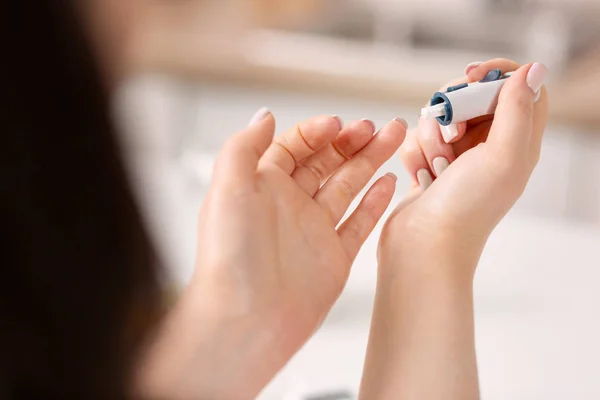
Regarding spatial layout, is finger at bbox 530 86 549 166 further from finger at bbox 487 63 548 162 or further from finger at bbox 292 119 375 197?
finger at bbox 292 119 375 197

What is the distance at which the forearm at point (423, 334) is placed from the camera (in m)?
0.49

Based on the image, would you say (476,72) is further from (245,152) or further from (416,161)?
(245,152)

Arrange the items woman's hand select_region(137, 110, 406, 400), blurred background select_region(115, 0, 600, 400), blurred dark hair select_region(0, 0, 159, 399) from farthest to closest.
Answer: blurred background select_region(115, 0, 600, 400), woman's hand select_region(137, 110, 406, 400), blurred dark hair select_region(0, 0, 159, 399)

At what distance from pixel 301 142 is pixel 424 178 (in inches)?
5.5

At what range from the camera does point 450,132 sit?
0.56 m

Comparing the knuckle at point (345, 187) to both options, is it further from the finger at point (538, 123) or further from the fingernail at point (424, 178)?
the finger at point (538, 123)

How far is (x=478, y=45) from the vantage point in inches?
61.6

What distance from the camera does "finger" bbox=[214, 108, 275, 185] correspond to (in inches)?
19.3

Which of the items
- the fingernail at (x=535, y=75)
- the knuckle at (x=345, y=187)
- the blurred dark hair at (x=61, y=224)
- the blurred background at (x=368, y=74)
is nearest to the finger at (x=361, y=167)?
the knuckle at (x=345, y=187)

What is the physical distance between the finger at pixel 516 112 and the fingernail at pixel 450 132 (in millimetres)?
36

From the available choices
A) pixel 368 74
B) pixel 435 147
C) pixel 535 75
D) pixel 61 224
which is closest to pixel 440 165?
pixel 435 147

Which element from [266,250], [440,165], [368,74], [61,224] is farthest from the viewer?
[368,74]

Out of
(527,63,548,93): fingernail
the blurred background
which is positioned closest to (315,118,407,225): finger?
(527,63,548,93): fingernail

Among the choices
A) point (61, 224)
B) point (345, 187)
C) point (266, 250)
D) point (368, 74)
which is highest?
point (368, 74)
